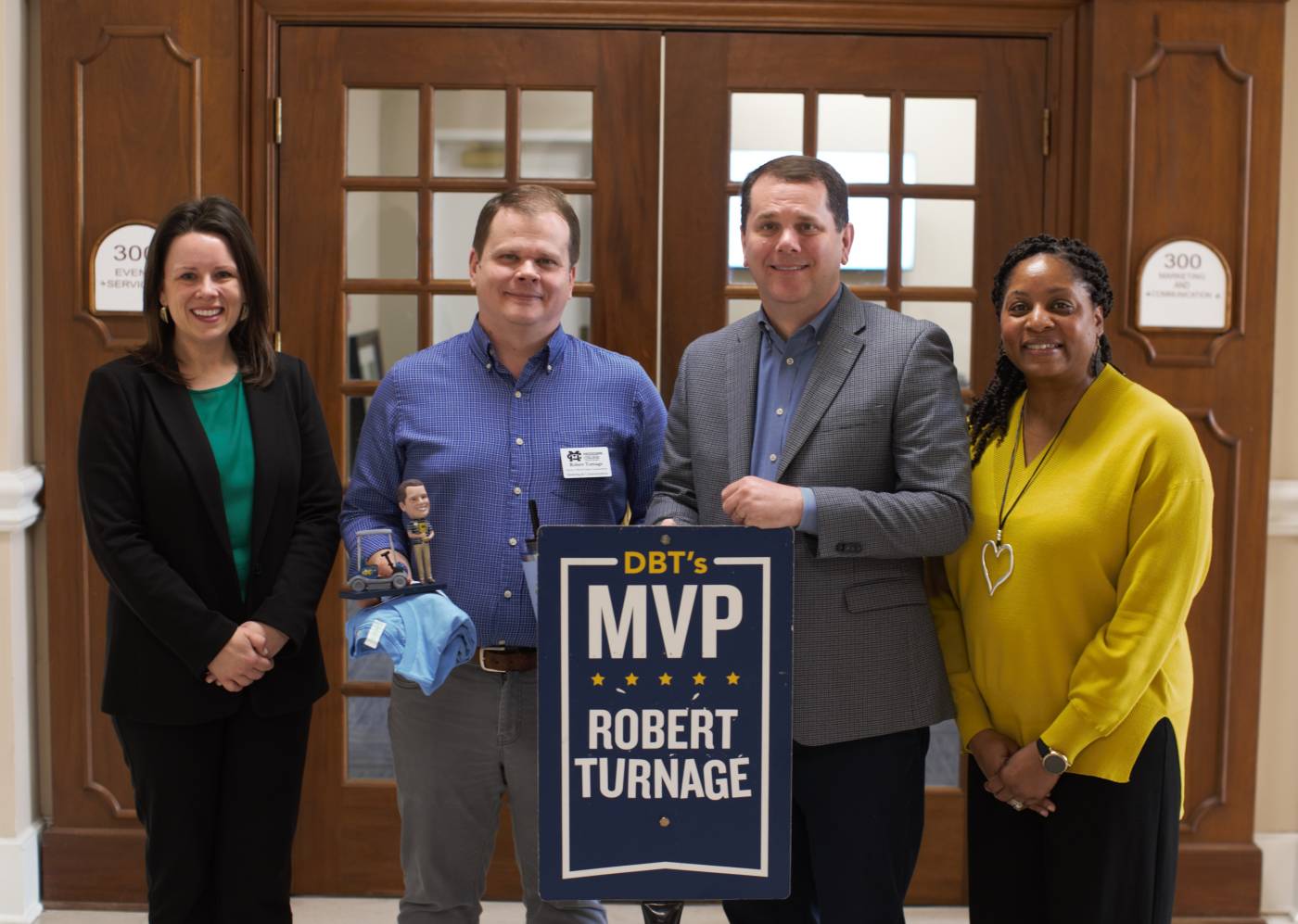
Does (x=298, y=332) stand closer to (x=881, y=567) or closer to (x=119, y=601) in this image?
(x=119, y=601)

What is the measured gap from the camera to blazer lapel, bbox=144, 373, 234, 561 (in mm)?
2209

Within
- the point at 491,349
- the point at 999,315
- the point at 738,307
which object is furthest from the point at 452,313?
the point at 999,315

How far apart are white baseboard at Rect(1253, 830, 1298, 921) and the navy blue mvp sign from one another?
2081 mm

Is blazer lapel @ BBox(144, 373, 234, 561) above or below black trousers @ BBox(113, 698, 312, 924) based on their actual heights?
above

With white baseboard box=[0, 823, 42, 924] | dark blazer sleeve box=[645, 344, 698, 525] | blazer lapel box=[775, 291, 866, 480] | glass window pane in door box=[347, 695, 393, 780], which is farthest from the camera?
glass window pane in door box=[347, 695, 393, 780]

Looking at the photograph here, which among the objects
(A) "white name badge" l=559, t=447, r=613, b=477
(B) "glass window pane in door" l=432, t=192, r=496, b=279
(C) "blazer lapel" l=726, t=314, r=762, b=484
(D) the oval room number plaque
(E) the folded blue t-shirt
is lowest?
(E) the folded blue t-shirt

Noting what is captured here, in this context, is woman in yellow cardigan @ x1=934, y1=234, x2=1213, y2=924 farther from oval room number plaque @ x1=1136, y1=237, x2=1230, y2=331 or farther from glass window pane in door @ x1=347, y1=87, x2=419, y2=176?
glass window pane in door @ x1=347, y1=87, x2=419, y2=176

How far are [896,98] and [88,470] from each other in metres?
2.07

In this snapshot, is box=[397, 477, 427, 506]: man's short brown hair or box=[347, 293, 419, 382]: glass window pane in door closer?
box=[397, 477, 427, 506]: man's short brown hair

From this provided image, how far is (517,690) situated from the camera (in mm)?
2201

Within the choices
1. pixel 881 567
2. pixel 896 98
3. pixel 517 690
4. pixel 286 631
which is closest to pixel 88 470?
pixel 286 631

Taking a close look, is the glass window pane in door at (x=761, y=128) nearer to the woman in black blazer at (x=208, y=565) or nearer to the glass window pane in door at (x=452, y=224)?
the glass window pane in door at (x=452, y=224)

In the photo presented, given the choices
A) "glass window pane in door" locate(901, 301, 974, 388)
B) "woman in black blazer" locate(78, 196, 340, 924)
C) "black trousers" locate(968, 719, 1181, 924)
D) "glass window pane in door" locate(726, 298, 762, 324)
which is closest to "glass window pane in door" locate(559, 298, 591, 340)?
"glass window pane in door" locate(726, 298, 762, 324)

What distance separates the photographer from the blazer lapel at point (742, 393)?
2.05 metres
